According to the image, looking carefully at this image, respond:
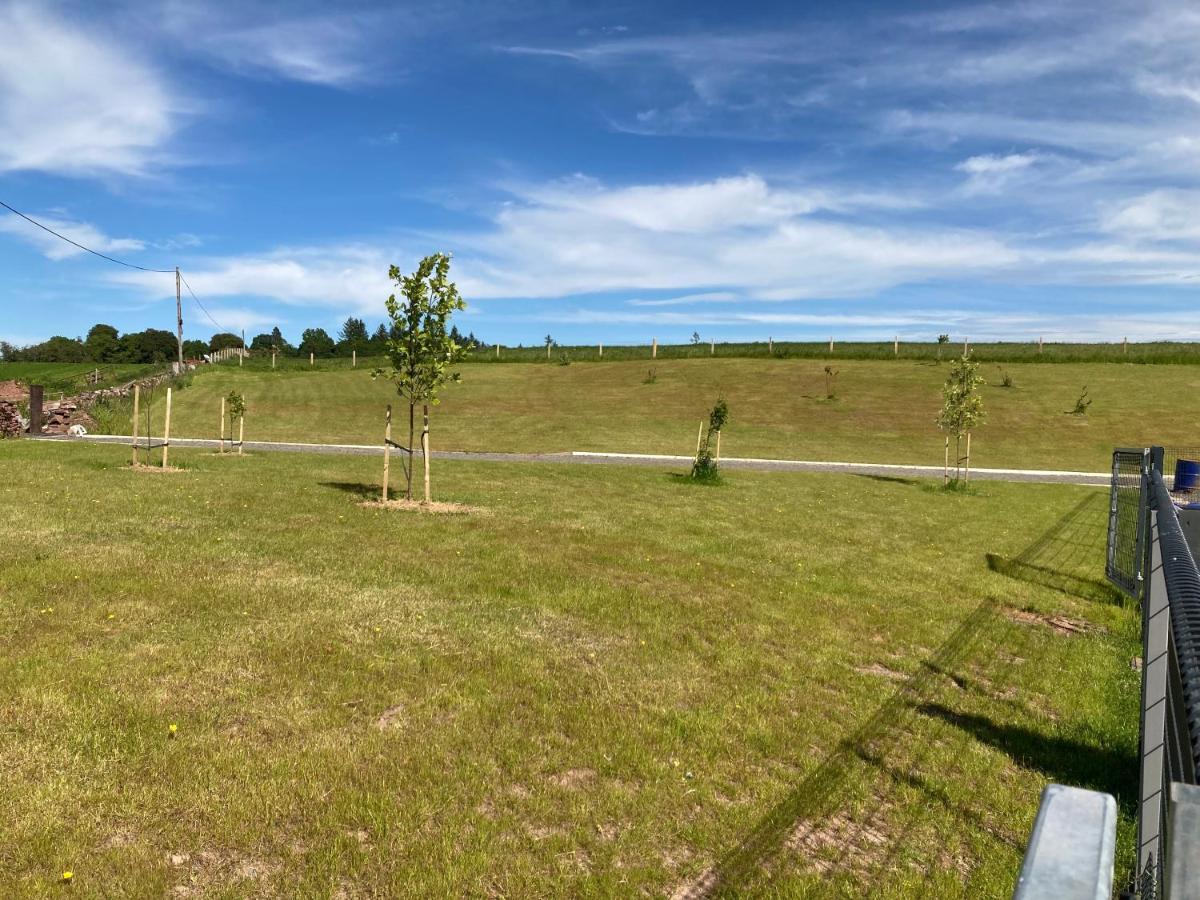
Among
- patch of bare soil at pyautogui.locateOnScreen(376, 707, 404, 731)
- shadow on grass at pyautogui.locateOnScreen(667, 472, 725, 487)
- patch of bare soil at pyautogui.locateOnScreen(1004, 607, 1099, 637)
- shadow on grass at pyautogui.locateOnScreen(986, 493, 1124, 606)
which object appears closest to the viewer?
patch of bare soil at pyautogui.locateOnScreen(376, 707, 404, 731)

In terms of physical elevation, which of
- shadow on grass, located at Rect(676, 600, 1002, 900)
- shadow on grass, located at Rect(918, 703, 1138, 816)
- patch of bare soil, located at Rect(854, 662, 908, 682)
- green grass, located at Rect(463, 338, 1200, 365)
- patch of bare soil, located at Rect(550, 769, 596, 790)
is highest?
green grass, located at Rect(463, 338, 1200, 365)

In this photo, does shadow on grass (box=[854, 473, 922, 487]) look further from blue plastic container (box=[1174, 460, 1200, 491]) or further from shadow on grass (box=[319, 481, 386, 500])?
shadow on grass (box=[319, 481, 386, 500])

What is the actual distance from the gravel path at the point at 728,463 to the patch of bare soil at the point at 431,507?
37.6ft

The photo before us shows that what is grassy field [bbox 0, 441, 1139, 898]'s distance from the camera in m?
4.33

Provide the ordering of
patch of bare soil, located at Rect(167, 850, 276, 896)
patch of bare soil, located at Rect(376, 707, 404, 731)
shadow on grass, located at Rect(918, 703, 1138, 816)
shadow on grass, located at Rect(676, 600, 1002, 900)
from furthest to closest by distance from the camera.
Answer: patch of bare soil, located at Rect(376, 707, 404, 731), shadow on grass, located at Rect(918, 703, 1138, 816), shadow on grass, located at Rect(676, 600, 1002, 900), patch of bare soil, located at Rect(167, 850, 276, 896)

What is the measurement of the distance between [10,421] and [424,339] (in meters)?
32.2

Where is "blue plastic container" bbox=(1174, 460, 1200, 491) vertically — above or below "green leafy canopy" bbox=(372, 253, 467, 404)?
below

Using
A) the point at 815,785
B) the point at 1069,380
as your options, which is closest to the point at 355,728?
the point at 815,785

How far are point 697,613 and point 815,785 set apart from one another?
3785mm

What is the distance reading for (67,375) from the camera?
185 ft

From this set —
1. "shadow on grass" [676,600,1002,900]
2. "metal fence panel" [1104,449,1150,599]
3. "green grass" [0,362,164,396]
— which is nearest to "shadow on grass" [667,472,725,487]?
"metal fence panel" [1104,449,1150,599]

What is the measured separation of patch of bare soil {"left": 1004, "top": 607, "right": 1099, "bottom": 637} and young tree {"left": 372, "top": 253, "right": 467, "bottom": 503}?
10.8m

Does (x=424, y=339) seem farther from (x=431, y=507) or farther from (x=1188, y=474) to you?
(x=1188, y=474)

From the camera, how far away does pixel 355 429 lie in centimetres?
4134
